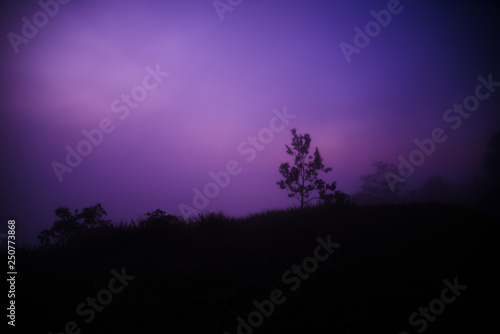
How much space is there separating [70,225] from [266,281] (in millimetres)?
→ 10660

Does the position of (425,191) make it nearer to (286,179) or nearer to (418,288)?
(286,179)

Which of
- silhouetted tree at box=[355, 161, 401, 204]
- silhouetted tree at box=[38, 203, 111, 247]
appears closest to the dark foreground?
silhouetted tree at box=[38, 203, 111, 247]

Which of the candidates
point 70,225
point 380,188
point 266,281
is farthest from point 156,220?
point 380,188

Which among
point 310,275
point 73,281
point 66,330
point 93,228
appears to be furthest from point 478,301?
point 93,228

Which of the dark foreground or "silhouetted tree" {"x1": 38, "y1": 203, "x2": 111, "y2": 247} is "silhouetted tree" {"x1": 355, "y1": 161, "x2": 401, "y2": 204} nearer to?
the dark foreground

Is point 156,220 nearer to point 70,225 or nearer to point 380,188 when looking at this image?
point 70,225

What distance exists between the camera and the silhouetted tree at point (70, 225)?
32.8 ft

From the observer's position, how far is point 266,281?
5.88 meters

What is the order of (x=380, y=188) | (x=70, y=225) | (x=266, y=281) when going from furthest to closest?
(x=380, y=188) < (x=70, y=225) < (x=266, y=281)

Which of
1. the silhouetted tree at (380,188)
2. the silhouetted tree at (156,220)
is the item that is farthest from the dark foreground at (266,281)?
the silhouetted tree at (380,188)

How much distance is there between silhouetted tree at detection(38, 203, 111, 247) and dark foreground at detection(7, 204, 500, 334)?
5.50ft

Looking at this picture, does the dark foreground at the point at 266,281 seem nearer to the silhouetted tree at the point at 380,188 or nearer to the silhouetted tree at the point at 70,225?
the silhouetted tree at the point at 70,225

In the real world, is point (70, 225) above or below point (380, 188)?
above

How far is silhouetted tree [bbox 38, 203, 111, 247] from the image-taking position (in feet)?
32.8
